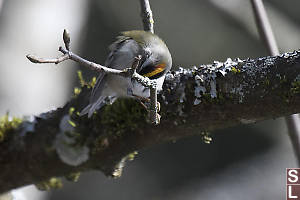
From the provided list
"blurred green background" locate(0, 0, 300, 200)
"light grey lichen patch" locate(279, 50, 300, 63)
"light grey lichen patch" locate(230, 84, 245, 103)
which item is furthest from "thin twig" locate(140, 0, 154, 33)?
"blurred green background" locate(0, 0, 300, 200)

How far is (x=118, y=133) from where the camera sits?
2.09 meters

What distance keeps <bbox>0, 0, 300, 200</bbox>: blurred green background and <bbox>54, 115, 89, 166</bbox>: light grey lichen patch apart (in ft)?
5.14

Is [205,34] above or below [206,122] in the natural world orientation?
above

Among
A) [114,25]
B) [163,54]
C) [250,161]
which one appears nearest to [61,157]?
[163,54]

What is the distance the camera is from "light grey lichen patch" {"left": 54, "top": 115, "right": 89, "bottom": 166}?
2.15m

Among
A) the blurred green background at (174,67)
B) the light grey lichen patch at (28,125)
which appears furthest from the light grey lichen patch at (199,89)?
the blurred green background at (174,67)

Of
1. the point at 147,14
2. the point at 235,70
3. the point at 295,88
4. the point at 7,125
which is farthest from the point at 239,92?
the point at 7,125

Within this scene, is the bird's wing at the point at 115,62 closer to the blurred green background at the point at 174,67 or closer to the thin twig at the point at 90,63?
the thin twig at the point at 90,63

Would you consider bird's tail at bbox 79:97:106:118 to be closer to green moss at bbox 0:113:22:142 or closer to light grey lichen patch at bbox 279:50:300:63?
green moss at bbox 0:113:22:142

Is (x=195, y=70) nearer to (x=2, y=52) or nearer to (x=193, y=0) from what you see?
(x=2, y=52)

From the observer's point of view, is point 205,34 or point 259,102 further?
point 205,34

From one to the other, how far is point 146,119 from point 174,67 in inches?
169

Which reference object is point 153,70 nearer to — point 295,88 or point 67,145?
point 67,145

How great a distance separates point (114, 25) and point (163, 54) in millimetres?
4445
